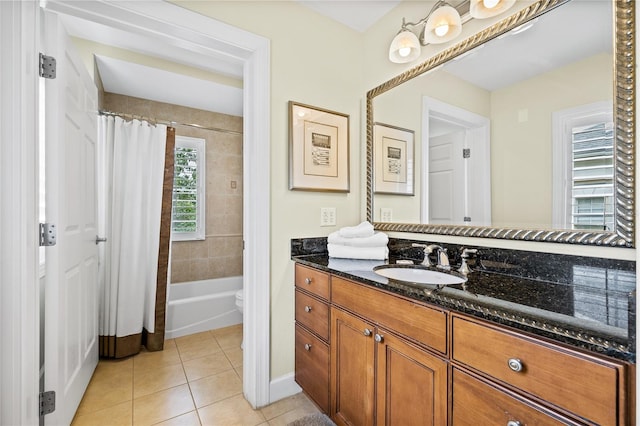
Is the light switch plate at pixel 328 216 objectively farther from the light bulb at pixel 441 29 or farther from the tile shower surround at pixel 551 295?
the light bulb at pixel 441 29

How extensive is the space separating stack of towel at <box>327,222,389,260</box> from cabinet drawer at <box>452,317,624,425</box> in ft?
2.42

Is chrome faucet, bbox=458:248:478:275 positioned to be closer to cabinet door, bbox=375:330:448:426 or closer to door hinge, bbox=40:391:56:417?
cabinet door, bbox=375:330:448:426

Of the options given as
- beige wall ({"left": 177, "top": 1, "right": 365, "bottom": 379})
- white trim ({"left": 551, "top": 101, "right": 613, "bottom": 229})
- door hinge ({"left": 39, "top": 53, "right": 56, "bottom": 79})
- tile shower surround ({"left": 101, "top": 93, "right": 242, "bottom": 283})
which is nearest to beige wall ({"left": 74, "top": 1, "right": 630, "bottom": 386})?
beige wall ({"left": 177, "top": 1, "right": 365, "bottom": 379})

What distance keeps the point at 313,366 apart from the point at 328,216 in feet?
2.87

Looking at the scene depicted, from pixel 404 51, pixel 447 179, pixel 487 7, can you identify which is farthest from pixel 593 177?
pixel 404 51

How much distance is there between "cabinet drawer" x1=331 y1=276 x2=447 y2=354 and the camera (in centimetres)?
90

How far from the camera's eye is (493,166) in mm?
1337

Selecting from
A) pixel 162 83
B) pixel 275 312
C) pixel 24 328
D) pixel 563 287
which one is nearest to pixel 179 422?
pixel 275 312

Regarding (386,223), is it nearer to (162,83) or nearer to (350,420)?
(350,420)

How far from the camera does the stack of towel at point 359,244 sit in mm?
1563

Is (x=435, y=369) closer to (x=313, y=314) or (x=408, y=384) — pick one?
(x=408, y=384)

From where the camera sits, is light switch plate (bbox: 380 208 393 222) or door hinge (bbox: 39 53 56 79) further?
light switch plate (bbox: 380 208 393 222)

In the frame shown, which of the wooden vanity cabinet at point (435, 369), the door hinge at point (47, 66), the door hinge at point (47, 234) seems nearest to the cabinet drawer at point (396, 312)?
the wooden vanity cabinet at point (435, 369)

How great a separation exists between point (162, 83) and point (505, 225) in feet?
9.35
